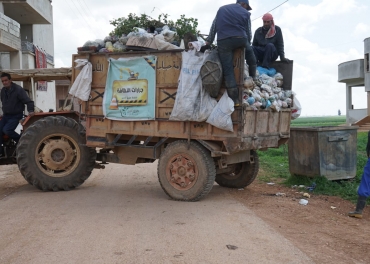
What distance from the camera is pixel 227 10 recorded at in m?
6.89

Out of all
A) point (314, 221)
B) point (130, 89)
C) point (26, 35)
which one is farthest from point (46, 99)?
point (314, 221)

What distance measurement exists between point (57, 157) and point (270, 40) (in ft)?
15.2

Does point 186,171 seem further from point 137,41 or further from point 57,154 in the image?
point 57,154

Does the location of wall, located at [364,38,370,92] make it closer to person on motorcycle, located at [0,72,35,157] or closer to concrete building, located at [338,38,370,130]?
concrete building, located at [338,38,370,130]

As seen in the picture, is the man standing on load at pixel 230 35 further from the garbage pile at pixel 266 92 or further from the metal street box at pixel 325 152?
the metal street box at pixel 325 152

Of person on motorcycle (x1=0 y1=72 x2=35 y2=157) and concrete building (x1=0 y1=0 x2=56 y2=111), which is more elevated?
concrete building (x1=0 y1=0 x2=56 y2=111)

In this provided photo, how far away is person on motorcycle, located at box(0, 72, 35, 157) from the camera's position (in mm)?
8727

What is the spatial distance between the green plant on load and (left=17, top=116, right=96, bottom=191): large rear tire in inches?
80.1

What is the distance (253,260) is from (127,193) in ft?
13.9

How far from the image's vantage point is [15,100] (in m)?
8.81

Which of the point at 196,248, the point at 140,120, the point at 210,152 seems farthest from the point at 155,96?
the point at 196,248

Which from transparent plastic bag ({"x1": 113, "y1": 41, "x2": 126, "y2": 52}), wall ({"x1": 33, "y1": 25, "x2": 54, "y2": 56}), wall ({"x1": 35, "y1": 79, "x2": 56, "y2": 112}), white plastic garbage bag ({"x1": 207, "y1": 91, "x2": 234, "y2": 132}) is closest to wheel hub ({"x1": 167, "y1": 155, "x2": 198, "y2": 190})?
white plastic garbage bag ({"x1": 207, "y1": 91, "x2": 234, "y2": 132})

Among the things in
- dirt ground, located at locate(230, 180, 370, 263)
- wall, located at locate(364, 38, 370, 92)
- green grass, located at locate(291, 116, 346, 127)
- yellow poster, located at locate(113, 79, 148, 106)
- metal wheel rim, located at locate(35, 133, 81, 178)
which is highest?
wall, located at locate(364, 38, 370, 92)

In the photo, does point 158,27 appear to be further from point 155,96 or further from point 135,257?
point 135,257
